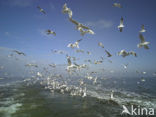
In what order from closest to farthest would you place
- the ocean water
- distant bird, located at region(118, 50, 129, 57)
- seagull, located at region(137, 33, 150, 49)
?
seagull, located at region(137, 33, 150, 49)
distant bird, located at region(118, 50, 129, 57)
the ocean water

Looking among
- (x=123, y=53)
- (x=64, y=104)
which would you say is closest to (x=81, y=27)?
(x=123, y=53)

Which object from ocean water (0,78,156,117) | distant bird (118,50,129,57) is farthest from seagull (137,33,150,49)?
ocean water (0,78,156,117)

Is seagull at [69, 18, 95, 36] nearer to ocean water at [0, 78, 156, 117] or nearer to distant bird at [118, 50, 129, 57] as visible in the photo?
distant bird at [118, 50, 129, 57]

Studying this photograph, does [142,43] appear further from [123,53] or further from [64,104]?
[64,104]

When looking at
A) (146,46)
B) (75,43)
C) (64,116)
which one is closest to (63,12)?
(75,43)

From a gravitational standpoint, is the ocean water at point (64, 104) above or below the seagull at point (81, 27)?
below

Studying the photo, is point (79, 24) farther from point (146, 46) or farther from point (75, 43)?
point (146, 46)

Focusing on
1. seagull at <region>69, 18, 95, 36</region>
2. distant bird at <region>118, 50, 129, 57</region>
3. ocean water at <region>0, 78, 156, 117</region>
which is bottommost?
ocean water at <region>0, 78, 156, 117</region>

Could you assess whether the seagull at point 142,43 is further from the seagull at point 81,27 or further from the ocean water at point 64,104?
the ocean water at point 64,104

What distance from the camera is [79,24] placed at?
29.8 feet

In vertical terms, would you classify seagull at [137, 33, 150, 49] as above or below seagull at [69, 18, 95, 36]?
below

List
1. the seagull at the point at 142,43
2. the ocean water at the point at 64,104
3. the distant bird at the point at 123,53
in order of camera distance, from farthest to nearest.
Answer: the ocean water at the point at 64,104 → the distant bird at the point at 123,53 → the seagull at the point at 142,43

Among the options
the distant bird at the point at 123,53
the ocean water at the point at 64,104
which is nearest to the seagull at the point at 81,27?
the distant bird at the point at 123,53

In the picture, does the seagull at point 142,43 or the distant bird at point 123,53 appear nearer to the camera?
the seagull at point 142,43
